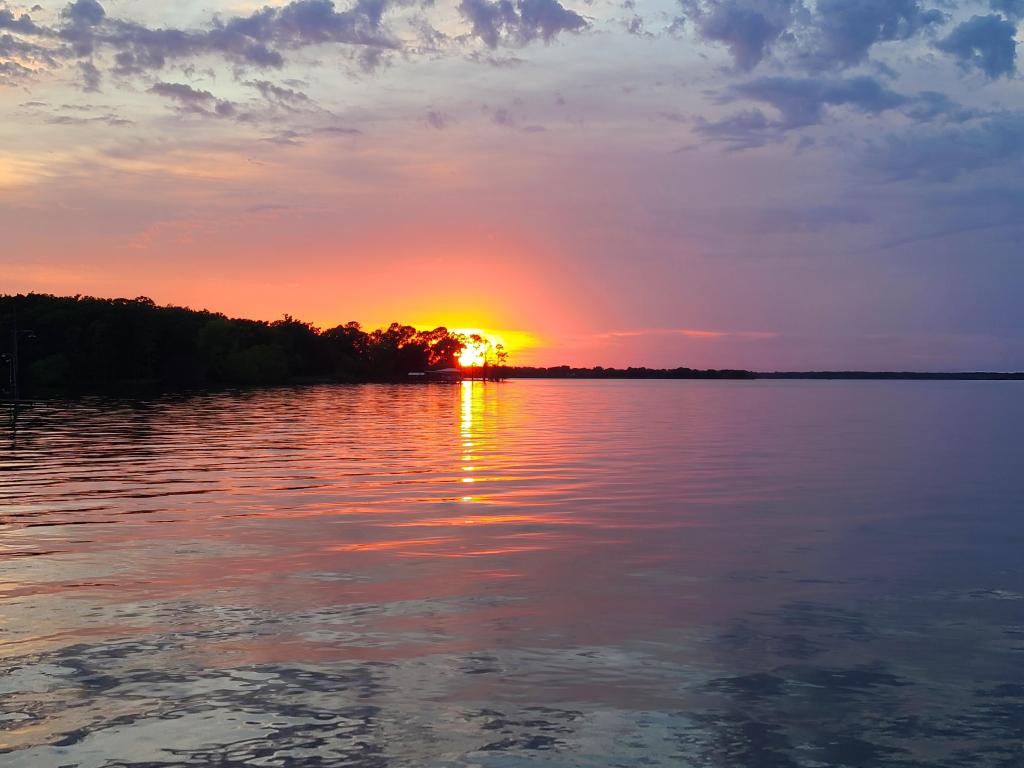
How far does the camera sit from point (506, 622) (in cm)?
1431

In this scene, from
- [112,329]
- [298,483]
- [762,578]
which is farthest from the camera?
[112,329]

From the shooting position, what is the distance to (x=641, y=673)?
11867mm

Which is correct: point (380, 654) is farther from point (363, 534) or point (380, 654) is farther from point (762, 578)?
point (363, 534)

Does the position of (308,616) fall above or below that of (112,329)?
below

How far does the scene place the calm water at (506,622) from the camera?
9.66m

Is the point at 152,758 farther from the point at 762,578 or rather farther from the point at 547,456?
the point at 547,456

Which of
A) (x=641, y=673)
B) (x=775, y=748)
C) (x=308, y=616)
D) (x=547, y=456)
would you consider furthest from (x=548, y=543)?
(x=547, y=456)

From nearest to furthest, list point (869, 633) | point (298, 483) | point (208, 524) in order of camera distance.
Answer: point (869, 633)
point (208, 524)
point (298, 483)

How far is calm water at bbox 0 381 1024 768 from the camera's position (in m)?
9.66

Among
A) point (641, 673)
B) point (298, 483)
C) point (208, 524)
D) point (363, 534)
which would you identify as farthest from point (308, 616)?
point (298, 483)

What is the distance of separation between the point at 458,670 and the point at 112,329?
185101mm

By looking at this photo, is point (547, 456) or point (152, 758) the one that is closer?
point (152, 758)

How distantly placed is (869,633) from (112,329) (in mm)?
185870

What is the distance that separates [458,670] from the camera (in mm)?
11891
